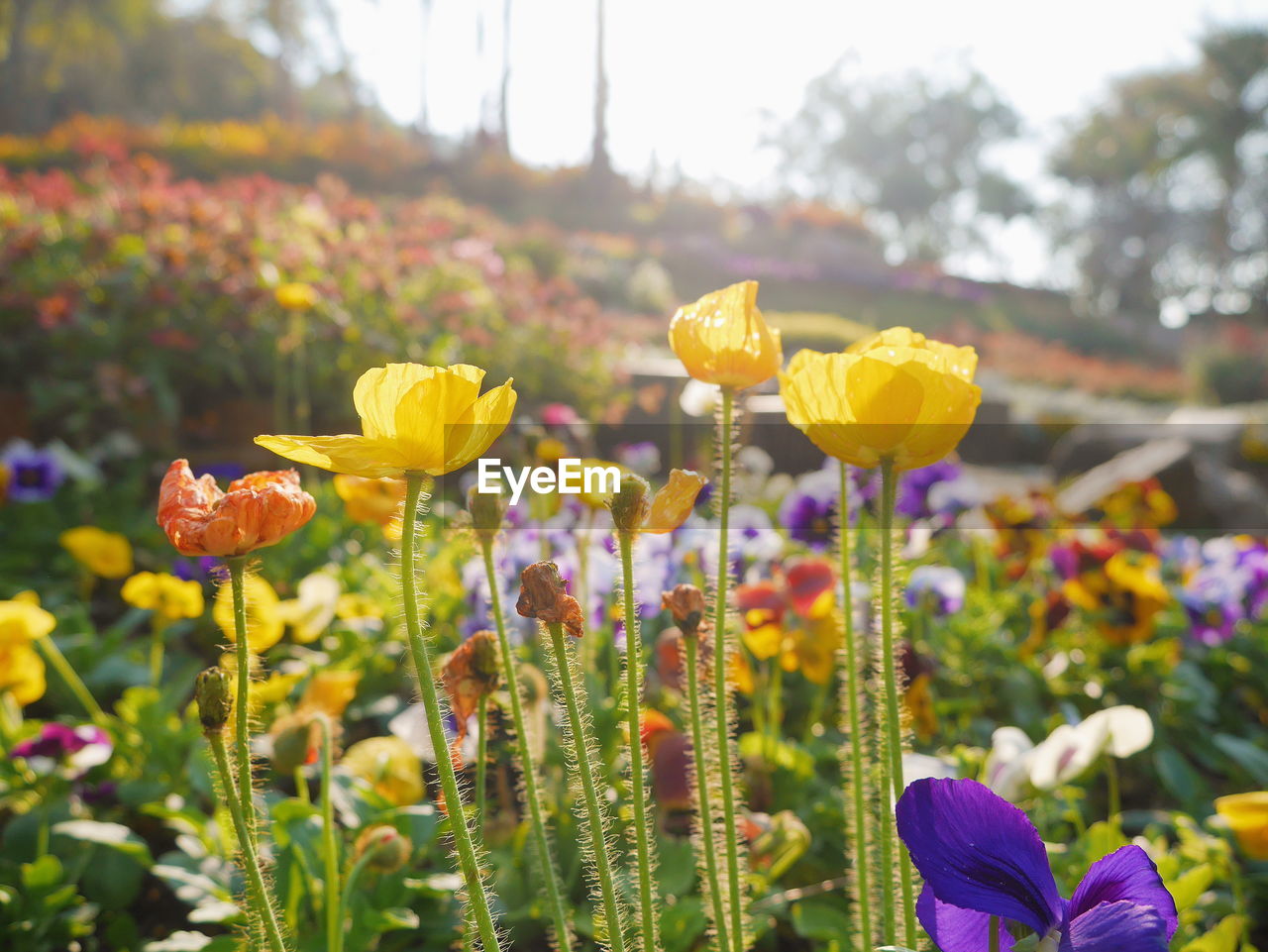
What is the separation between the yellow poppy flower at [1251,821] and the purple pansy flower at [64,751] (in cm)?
134

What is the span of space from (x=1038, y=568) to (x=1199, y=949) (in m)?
1.46

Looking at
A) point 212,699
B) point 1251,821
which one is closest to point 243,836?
point 212,699

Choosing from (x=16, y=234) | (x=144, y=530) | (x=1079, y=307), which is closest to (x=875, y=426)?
(x=144, y=530)

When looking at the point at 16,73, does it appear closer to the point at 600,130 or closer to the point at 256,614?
the point at 600,130

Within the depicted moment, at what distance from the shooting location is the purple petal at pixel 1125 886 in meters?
0.40

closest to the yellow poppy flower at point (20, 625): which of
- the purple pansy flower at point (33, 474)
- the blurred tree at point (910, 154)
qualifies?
the purple pansy flower at point (33, 474)

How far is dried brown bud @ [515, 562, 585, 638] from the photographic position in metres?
0.45

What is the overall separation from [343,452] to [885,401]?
299 mm

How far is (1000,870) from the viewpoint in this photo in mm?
405

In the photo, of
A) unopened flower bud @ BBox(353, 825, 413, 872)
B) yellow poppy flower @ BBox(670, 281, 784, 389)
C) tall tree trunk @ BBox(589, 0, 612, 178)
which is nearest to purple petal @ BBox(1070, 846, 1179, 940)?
yellow poppy flower @ BBox(670, 281, 784, 389)

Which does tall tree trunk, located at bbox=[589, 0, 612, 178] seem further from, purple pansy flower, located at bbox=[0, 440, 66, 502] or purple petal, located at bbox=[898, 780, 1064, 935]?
purple petal, located at bbox=[898, 780, 1064, 935]

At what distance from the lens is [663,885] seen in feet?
3.18

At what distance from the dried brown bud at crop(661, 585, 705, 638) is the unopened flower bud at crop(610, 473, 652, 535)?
9cm

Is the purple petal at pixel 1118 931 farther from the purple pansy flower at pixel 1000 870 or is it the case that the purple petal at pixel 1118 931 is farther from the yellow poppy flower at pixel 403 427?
the yellow poppy flower at pixel 403 427
